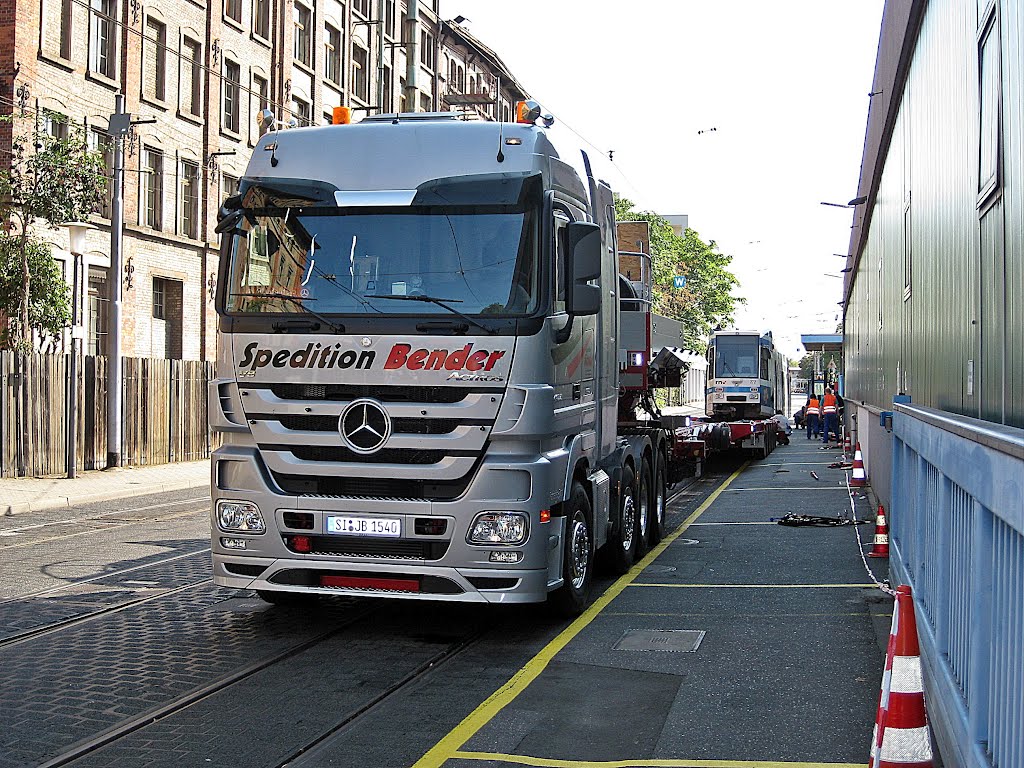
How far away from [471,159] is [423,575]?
2.83 meters

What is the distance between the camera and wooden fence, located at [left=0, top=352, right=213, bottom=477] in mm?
20281

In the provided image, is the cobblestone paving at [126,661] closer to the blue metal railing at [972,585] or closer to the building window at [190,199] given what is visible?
the blue metal railing at [972,585]

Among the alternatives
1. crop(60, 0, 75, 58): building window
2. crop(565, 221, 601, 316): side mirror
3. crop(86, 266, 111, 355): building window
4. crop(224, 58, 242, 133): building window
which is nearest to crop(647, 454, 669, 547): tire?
crop(565, 221, 601, 316): side mirror

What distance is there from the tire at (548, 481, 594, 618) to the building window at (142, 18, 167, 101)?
23505 mm

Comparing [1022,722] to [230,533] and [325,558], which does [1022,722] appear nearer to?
[325,558]

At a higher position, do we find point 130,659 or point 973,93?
point 973,93

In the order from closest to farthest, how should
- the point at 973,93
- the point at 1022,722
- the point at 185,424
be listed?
the point at 1022,722
the point at 973,93
the point at 185,424

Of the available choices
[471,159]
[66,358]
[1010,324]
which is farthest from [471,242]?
[66,358]

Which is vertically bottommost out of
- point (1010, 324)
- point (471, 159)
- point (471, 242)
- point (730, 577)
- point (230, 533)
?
point (730, 577)

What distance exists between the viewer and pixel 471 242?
7984 mm

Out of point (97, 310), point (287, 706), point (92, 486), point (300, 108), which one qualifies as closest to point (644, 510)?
point (287, 706)

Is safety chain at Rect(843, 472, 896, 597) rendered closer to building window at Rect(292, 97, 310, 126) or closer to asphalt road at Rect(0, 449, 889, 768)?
asphalt road at Rect(0, 449, 889, 768)

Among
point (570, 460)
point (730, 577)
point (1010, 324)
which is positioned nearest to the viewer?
point (1010, 324)

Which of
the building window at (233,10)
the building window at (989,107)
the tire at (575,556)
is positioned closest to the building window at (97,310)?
the building window at (233,10)
